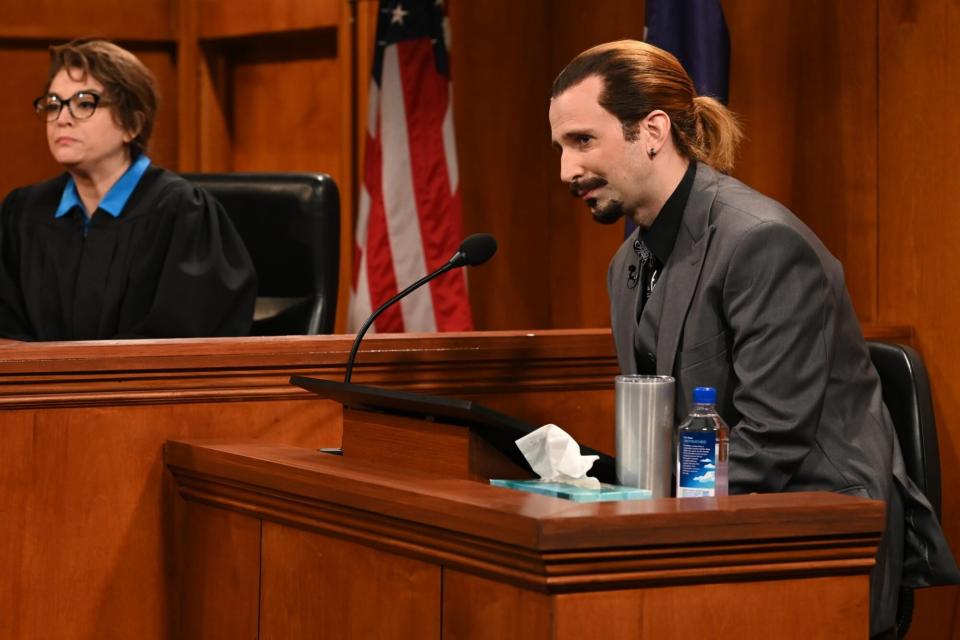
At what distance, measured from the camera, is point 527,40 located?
5418 millimetres

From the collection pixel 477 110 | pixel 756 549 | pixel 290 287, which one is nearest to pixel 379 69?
pixel 477 110

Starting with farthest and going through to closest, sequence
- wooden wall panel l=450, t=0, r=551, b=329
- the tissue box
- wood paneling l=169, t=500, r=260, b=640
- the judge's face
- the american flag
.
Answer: wooden wall panel l=450, t=0, r=551, b=329 → the american flag → the judge's face → wood paneling l=169, t=500, r=260, b=640 → the tissue box

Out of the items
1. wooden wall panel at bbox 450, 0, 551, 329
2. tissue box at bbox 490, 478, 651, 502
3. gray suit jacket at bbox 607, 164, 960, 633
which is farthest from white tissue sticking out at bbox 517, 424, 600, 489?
wooden wall panel at bbox 450, 0, 551, 329

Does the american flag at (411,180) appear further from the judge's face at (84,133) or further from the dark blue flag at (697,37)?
the judge's face at (84,133)

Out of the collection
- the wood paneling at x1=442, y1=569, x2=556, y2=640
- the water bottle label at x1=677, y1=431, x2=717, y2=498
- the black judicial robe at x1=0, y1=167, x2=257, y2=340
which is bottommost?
the wood paneling at x1=442, y1=569, x2=556, y2=640

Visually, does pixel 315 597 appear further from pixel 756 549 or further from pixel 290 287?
pixel 290 287

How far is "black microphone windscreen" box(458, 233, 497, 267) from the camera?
2586 millimetres

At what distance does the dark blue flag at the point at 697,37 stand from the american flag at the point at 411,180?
3.62ft

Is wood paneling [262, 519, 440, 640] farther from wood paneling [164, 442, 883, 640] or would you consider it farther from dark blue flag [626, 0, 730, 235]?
dark blue flag [626, 0, 730, 235]

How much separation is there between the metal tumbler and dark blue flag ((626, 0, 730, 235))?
2.12 metres

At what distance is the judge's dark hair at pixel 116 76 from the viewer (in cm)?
375

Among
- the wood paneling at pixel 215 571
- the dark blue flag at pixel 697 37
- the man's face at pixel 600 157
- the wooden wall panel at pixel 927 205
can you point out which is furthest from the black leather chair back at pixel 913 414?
the dark blue flag at pixel 697 37

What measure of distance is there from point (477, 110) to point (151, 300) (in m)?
2.14

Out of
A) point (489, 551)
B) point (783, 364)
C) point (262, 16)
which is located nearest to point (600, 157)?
point (783, 364)
